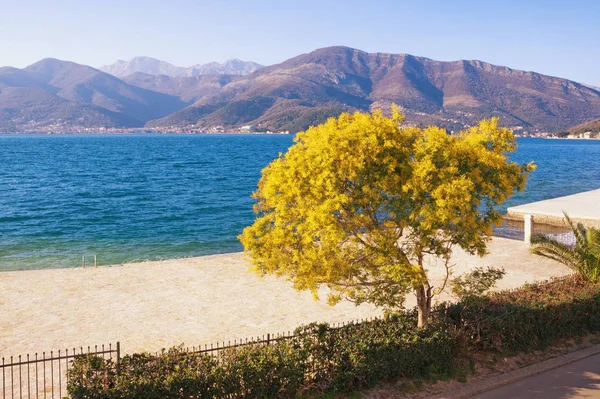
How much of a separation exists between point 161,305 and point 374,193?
1301cm

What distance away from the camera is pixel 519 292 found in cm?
1772

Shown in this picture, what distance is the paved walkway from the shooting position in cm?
4166

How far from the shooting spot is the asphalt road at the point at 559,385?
13.6m

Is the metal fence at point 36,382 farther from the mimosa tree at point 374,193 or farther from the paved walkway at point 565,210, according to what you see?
the paved walkway at point 565,210

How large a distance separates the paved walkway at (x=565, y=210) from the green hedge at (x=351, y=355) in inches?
1070

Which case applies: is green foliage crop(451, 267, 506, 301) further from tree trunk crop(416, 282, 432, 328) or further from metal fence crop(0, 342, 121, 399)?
metal fence crop(0, 342, 121, 399)

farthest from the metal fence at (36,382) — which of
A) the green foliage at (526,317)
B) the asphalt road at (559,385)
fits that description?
the asphalt road at (559,385)

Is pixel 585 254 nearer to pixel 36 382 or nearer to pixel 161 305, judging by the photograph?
pixel 161 305

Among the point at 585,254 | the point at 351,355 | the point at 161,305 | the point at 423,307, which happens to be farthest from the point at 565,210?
the point at 351,355

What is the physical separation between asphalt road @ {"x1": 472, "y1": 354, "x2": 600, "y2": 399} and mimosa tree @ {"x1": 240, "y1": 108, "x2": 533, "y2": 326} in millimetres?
3733

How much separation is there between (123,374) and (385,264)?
6735 mm

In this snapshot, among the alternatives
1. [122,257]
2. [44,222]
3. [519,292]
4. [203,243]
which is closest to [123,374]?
[519,292]

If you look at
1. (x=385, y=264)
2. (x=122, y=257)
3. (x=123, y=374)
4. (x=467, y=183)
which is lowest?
(x=122, y=257)

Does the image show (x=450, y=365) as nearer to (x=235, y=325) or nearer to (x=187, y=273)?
(x=235, y=325)
